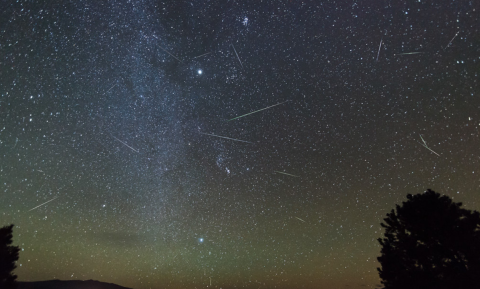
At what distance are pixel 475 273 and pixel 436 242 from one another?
2.03 meters

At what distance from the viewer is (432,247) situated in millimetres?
12156

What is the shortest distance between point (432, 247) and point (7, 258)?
25449 millimetres

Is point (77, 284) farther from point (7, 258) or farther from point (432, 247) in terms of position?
point (432, 247)

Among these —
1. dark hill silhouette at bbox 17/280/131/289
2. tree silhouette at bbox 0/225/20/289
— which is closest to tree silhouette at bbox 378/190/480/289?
tree silhouette at bbox 0/225/20/289

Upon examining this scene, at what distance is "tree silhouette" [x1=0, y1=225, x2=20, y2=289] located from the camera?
60.0 ft

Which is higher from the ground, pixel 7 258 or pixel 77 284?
pixel 77 284

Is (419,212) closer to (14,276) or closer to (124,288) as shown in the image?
(14,276)

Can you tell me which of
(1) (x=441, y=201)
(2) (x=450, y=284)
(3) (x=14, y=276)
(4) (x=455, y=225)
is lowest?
(3) (x=14, y=276)

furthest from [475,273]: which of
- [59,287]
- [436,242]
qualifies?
[59,287]

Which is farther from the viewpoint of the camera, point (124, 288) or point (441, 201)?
point (124, 288)

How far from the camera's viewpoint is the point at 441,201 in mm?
12500

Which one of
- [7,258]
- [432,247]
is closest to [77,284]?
[7,258]

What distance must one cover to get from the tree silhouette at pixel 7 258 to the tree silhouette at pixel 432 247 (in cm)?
Result: 2296

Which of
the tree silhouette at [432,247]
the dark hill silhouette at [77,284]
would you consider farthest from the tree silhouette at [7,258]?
the dark hill silhouette at [77,284]
